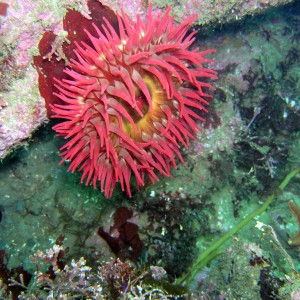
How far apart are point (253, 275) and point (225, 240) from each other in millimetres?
1809

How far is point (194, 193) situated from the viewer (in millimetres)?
6148

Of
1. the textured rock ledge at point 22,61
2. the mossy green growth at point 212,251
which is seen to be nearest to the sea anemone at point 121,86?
the textured rock ledge at point 22,61

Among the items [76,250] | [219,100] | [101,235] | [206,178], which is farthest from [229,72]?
[76,250]

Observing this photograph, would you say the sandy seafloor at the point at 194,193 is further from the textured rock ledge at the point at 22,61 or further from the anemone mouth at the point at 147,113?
the textured rock ledge at the point at 22,61

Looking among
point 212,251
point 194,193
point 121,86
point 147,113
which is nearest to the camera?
point 121,86

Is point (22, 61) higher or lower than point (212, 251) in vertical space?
higher

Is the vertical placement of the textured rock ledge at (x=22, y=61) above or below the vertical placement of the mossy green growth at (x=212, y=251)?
above

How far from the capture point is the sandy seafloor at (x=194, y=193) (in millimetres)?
6070

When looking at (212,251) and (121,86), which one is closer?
(121,86)

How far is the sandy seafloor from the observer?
6.07 m

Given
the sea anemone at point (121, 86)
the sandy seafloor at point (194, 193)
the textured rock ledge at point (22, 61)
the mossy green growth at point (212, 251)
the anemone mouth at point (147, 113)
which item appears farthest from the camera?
the mossy green growth at point (212, 251)

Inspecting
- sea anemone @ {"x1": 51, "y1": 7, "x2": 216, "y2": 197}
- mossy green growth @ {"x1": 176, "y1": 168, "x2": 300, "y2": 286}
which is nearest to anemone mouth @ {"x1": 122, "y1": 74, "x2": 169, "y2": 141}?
sea anemone @ {"x1": 51, "y1": 7, "x2": 216, "y2": 197}

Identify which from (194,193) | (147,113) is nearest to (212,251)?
(194,193)

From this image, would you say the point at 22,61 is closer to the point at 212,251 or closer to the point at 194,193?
the point at 194,193
